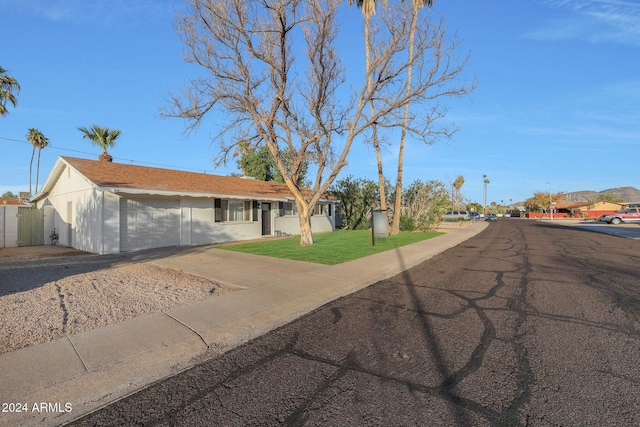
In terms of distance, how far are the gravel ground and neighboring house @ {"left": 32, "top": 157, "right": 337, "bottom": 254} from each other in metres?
3.42

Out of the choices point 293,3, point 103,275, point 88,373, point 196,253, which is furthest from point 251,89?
point 88,373

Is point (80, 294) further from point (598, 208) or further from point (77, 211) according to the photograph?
point (598, 208)

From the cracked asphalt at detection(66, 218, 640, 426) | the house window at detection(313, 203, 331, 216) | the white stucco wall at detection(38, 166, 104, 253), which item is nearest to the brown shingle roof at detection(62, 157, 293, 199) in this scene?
the white stucco wall at detection(38, 166, 104, 253)

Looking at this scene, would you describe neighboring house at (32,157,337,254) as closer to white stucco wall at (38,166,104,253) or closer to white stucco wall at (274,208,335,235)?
white stucco wall at (38,166,104,253)

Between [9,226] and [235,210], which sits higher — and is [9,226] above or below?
below

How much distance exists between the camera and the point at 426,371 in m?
3.69

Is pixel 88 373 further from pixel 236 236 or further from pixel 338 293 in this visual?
pixel 236 236

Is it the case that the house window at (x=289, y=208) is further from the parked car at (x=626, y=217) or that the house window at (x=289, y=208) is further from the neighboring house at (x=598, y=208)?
the neighboring house at (x=598, y=208)

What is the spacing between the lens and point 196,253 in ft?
44.5

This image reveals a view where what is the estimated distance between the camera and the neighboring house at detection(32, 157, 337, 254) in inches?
552

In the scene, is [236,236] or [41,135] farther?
[41,135]

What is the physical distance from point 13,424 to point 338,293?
17.5 ft

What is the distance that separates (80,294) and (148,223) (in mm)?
8886

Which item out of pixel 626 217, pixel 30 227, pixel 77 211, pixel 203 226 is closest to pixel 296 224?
pixel 203 226
